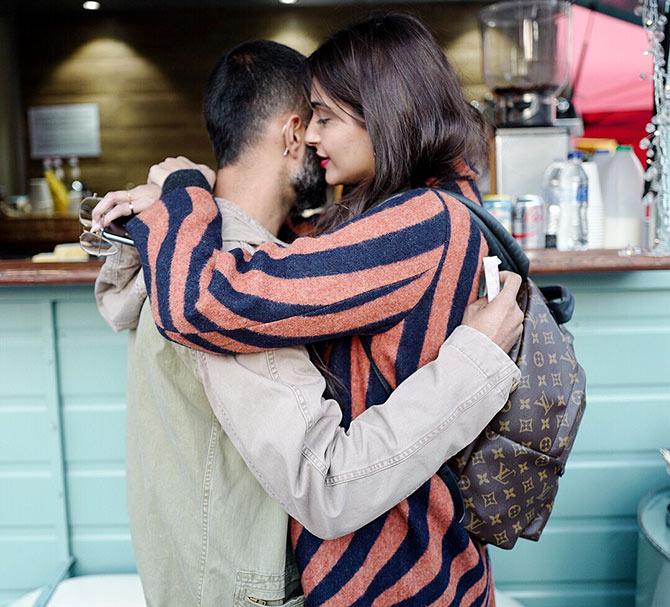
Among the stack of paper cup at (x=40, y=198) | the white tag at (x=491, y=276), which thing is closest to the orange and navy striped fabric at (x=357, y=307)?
the white tag at (x=491, y=276)

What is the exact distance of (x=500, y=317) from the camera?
44.4 inches

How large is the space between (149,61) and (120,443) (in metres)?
4.35

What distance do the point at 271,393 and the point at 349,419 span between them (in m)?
0.15

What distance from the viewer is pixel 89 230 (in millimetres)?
1288

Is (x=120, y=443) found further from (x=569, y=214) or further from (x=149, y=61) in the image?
(x=149, y=61)

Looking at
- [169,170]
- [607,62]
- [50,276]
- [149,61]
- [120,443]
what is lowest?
[120,443]

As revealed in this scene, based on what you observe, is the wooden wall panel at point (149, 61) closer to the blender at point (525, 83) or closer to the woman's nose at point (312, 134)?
the blender at point (525, 83)

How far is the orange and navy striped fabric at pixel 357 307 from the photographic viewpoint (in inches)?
41.2

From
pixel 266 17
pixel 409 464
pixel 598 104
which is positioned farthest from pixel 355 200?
pixel 266 17

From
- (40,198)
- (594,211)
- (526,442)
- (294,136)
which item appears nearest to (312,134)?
(294,136)

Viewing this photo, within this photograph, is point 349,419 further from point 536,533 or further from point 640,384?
point 640,384

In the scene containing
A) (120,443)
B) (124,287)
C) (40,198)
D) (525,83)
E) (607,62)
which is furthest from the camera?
(607,62)

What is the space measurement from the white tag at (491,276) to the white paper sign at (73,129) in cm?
516

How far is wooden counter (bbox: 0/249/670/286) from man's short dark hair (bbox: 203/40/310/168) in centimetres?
57
